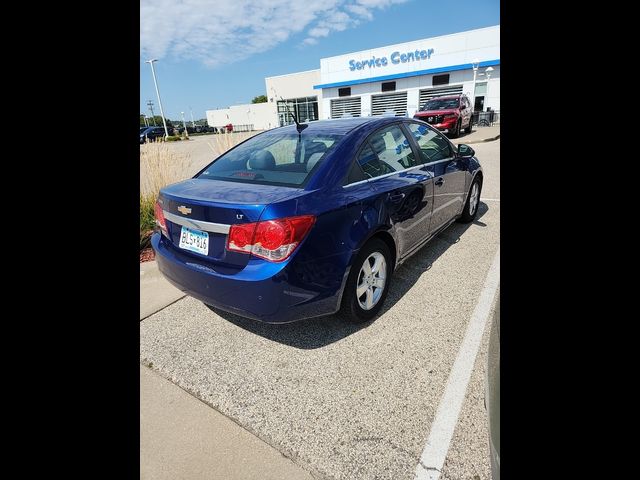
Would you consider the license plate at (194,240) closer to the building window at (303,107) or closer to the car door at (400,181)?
the car door at (400,181)

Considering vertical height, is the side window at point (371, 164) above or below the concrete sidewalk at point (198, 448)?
above

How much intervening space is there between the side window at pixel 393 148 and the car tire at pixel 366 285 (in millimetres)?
Result: 789

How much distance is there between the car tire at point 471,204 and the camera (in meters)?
4.93

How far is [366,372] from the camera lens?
7.92ft

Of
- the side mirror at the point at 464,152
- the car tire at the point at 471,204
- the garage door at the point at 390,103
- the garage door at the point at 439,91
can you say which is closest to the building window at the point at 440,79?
the garage door at the point at 439,91

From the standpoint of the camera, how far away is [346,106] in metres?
38.6

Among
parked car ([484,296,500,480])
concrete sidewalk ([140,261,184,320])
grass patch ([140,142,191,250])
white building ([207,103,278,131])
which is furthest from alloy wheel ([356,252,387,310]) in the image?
white building ([207,103,278,131])

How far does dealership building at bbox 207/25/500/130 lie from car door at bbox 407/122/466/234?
76.2ft
